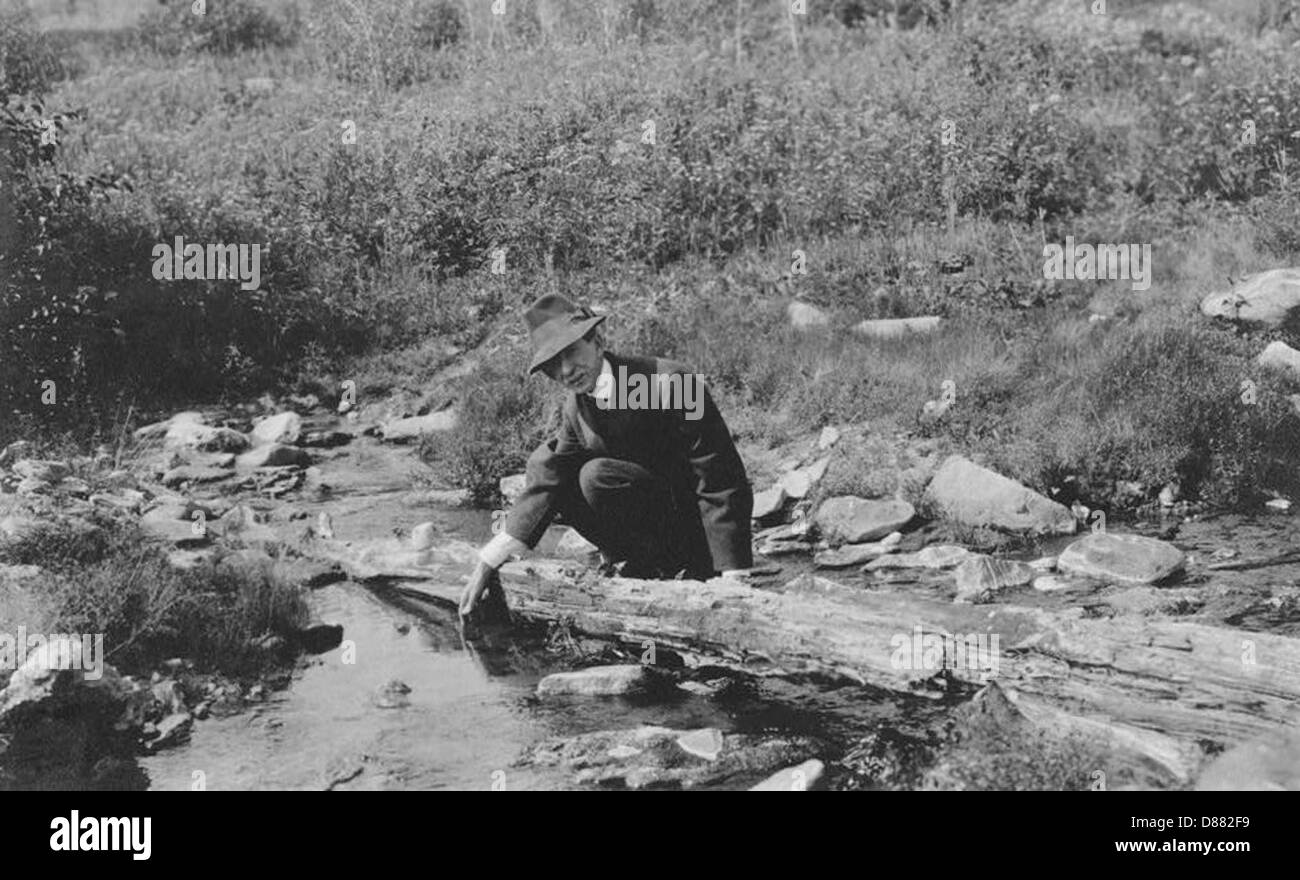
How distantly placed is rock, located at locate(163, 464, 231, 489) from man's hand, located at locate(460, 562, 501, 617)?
12.3ft

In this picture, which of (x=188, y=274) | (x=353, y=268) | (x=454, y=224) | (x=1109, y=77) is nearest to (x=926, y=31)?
(x=1109, y=77)

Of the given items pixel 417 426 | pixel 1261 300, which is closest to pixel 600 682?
pixel 417 426

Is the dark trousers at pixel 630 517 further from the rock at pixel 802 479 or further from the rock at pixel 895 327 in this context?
the rock at pixel 895 327

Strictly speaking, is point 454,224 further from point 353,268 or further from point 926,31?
point 926,31

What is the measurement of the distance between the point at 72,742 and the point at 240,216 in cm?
768

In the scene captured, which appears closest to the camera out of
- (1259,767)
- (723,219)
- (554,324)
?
(1259,767)

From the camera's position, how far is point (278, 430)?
10.7 metres

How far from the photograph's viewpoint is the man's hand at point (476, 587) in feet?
22.4

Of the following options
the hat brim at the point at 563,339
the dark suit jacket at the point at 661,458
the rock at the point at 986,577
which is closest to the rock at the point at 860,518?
the rock at the point at 986,577

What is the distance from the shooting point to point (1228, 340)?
10094 mm

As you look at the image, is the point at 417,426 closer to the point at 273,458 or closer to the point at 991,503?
the point at 273,458

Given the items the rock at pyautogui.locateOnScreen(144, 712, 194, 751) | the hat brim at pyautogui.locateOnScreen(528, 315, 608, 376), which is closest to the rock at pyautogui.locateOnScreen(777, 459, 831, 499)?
the hat brim at pyautogui.locateOnScreen(528, 315, 608, 376)

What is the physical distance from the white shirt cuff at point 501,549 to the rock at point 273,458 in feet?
12.8

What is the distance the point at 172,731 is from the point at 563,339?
2390 millimetres
